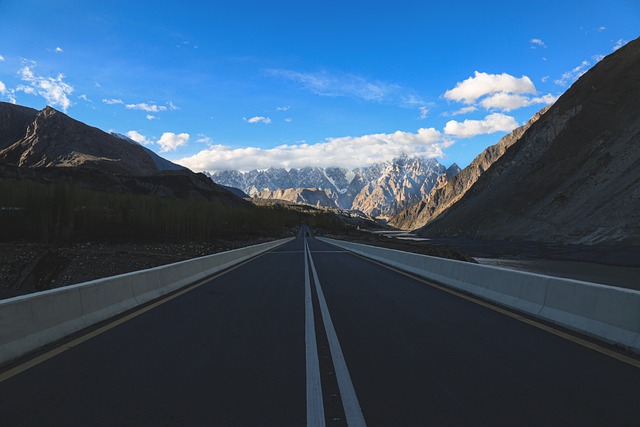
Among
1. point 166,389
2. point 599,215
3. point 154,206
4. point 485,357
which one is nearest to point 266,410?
point 166,389

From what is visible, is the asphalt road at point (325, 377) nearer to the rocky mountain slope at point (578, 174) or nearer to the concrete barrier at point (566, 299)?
the concrete barrier at point (566, 299)

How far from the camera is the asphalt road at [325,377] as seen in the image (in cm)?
370

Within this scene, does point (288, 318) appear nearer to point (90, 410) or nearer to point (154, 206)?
point (90, 410)

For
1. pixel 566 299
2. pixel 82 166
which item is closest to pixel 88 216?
pixel 566 299

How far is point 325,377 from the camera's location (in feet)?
15.3

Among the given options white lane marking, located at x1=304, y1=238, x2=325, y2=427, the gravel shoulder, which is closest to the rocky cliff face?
the gravel shoulder

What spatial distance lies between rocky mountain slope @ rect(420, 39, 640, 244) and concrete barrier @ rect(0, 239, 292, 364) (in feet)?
175

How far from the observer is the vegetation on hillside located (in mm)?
50844

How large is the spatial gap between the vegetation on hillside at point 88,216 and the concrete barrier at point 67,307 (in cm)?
4699

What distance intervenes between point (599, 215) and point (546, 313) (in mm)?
59317

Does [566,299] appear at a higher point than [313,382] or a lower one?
higher

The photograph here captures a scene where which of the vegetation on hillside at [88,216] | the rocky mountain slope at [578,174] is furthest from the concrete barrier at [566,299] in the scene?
the vegetation on hillside at [88,216]

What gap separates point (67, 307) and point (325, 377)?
4333 millimetres

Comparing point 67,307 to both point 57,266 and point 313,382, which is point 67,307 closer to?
point 313,382
